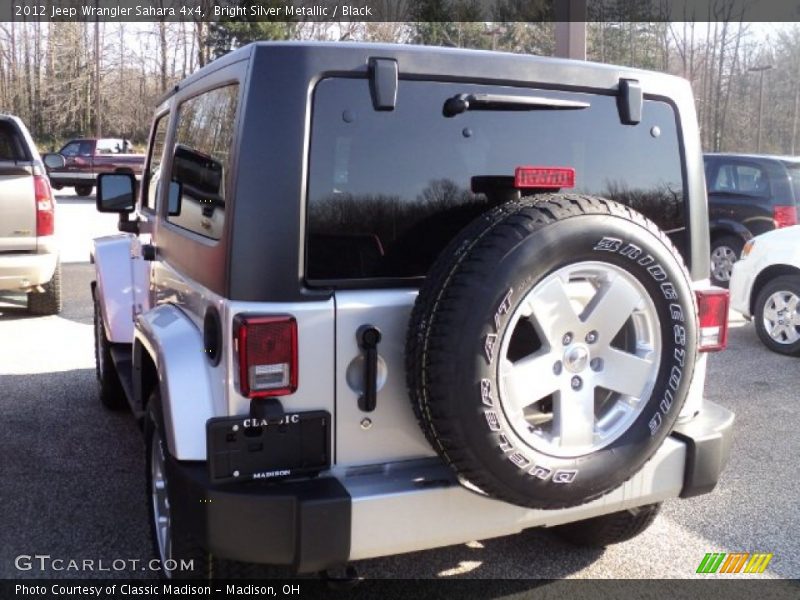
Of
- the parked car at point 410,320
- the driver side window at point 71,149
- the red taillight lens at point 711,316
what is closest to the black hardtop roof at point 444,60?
the parked car at point 410,320

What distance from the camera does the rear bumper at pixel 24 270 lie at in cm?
788

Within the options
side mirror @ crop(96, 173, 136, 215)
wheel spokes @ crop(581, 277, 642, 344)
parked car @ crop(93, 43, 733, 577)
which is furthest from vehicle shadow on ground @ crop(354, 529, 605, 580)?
side mirror @ crop(96, 173, 136, 215)

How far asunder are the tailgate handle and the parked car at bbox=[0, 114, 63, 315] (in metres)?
Answer: 6.27

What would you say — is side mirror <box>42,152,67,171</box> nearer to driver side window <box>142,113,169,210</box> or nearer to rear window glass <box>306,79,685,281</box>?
driver side window <box>142,113,169,210</box>

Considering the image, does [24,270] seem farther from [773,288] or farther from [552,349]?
[773,288]

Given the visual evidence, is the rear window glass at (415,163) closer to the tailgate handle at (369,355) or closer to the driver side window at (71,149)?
the tailgate handle at (369,355)

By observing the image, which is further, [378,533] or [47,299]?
[47,299]

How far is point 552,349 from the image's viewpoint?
2.59 m

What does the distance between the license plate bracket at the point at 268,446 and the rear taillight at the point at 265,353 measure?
0.10 metres

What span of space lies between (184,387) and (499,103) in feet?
4.51

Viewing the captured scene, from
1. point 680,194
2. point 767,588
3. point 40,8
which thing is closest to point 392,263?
point 680,194

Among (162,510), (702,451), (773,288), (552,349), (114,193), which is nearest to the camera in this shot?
(552,349)

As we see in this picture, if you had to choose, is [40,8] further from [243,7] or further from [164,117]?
[164,117]

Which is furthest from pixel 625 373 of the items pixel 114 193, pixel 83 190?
pixel 83 190
